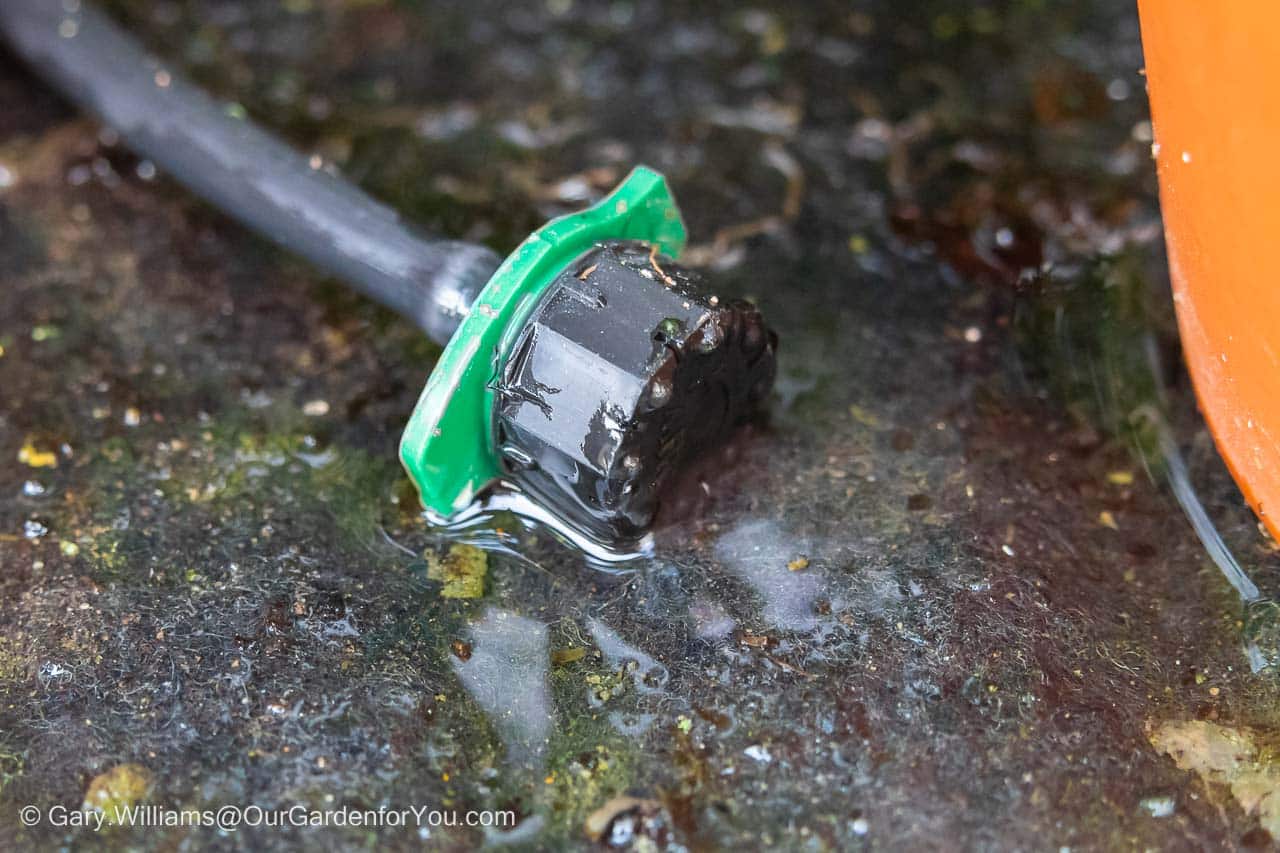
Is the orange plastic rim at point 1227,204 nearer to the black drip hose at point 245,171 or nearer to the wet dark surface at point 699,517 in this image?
the wet dark surface at point 699,517

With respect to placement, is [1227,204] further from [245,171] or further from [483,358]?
[245,171]

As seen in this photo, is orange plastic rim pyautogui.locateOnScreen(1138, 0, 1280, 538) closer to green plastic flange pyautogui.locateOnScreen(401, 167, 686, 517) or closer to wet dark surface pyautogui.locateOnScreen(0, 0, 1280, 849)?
wet dark surface pyautogui.locateOnScreen(0, 0, 1280, 849)

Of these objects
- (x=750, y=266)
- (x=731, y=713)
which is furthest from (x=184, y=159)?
(x=731, y=713)

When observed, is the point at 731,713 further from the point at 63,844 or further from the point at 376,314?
the point at 376,314

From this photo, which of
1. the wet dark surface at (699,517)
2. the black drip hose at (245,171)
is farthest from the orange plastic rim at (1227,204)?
the black drip hose at (245,171)

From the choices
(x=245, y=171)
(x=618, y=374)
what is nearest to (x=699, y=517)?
(x=618, y=374)

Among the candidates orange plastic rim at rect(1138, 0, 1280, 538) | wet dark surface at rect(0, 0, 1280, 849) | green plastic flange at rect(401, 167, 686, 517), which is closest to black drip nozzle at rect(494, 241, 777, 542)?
green plastic flange at rect(401, 167, 686, 517)
